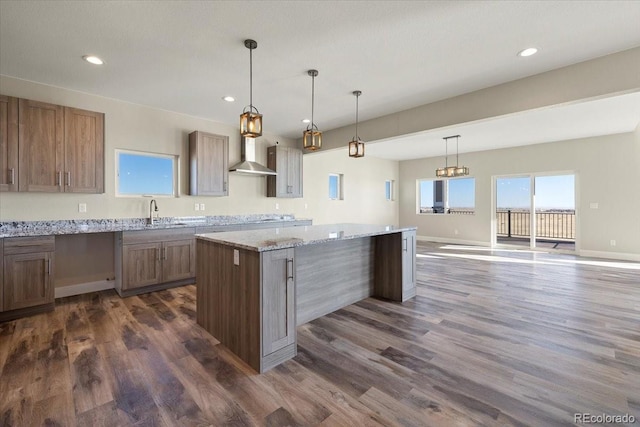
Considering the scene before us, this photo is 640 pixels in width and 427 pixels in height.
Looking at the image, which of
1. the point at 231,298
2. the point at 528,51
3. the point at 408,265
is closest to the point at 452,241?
the point at 408,265

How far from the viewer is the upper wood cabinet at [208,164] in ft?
15.7

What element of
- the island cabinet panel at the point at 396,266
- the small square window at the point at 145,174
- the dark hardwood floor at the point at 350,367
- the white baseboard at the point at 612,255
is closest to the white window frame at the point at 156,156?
the small square window at the point at 145,174

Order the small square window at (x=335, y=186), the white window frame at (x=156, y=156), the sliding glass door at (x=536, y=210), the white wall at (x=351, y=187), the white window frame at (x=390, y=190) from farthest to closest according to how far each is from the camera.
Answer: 1. the white window frame at (x=390, y=190)
2. the small square window at (x=335, y=186)
3. the sliding glass door at (x=536, y=210)
4. the white wall at (x=351, y=187)
5. the white window frame at (x=156, y=156)

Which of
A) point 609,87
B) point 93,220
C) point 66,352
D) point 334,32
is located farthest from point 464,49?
point 93,220

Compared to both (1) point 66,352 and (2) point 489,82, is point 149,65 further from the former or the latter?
(2) point 489,82

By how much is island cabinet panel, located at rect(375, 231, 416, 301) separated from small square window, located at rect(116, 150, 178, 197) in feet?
11.4

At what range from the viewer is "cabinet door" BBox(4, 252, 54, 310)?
3.08 meters

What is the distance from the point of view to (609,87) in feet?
9.88

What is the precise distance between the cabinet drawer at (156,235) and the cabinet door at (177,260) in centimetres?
8

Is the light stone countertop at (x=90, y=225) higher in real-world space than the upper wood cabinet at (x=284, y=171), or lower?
lower

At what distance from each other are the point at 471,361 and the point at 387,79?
10.1 feet

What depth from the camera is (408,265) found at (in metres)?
3.75

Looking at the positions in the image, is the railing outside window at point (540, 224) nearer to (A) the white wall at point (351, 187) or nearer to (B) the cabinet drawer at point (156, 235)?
(A) the white wall at point (351, 187)

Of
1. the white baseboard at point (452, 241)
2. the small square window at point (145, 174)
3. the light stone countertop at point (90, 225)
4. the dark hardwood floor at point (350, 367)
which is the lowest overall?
the dark hardwood floor at point (350, 367)
